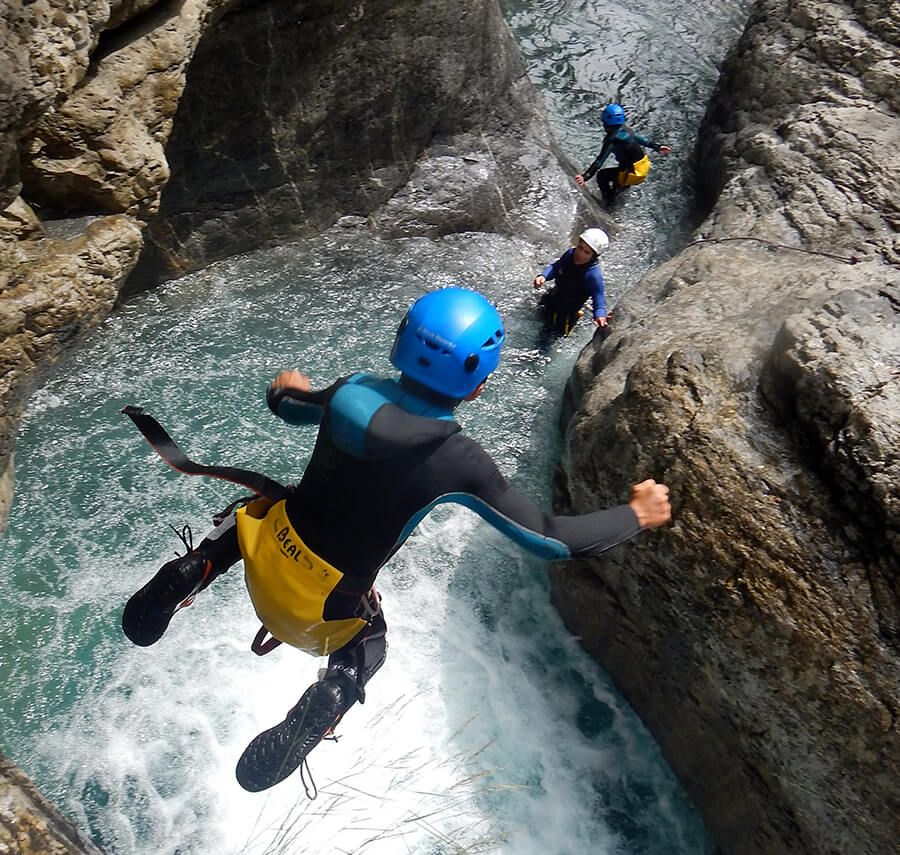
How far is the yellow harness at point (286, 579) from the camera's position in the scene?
2729 millimetres

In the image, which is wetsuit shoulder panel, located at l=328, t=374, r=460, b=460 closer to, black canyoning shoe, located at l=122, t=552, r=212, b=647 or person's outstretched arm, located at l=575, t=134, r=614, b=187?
black canyoning shoe, located at l=122, t=552, r=212, b=647

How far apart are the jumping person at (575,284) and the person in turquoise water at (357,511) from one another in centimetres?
369

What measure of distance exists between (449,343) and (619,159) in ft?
21.9

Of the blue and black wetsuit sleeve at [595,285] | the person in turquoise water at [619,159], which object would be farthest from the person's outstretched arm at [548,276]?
the person in turquoise water at [619,159]

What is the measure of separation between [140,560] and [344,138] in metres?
3.72

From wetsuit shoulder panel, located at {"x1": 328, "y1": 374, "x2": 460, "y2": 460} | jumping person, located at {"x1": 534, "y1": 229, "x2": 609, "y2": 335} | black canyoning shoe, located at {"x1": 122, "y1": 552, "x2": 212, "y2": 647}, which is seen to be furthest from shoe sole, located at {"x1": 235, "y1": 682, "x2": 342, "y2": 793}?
jumping person, located at {"x1": 534, "y1": 229, "x2": 609, "y2": 335}

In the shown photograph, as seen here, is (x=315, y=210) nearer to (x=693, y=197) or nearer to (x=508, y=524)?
(x=693, y=197)

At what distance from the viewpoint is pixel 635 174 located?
328 inches

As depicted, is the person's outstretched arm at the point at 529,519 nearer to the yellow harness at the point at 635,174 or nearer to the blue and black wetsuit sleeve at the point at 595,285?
the blue and black wetsuit sleeve at the point at 595,285

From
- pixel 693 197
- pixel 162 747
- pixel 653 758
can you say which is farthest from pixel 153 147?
pixel 693 197

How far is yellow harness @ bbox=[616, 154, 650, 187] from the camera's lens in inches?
327

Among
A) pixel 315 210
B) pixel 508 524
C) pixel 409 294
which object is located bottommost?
pixel 409 294

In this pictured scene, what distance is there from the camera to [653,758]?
4230mm

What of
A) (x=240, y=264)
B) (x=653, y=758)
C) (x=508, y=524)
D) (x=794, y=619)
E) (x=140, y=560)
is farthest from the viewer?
(x=240, y=264)
